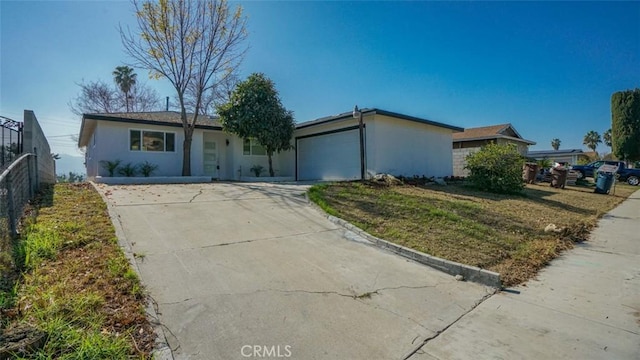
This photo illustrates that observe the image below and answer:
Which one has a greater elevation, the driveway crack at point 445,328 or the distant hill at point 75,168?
the distant hill at point 75,168

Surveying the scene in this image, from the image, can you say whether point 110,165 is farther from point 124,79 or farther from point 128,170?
point 124,79

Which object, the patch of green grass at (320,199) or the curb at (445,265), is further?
the patch of green grass at (320,199)

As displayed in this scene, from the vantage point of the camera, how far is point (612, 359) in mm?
2521

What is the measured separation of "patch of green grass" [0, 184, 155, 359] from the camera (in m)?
2.28

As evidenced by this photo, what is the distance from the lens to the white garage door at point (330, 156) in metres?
13.6

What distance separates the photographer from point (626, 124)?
2711 centimetres

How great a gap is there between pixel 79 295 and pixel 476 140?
982 inches

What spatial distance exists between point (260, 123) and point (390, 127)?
18.8 ft

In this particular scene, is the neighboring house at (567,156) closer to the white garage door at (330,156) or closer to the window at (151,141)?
the white garage door at (330,156)

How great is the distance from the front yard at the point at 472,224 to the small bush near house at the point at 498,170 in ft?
4.90

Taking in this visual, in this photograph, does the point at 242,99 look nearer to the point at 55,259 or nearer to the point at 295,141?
the point at 295,141

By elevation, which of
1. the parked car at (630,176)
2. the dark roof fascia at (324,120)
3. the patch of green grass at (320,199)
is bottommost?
the patch of green grass at (320,199)

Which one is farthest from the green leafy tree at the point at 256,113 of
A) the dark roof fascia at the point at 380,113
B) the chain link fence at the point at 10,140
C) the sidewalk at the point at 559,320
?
the sidewalk at the point at 559,320

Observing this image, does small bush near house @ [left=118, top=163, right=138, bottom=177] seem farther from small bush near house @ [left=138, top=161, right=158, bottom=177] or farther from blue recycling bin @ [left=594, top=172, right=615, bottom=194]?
blue recycling bin @ [left=594, top=172, right=615, bottom=194]
